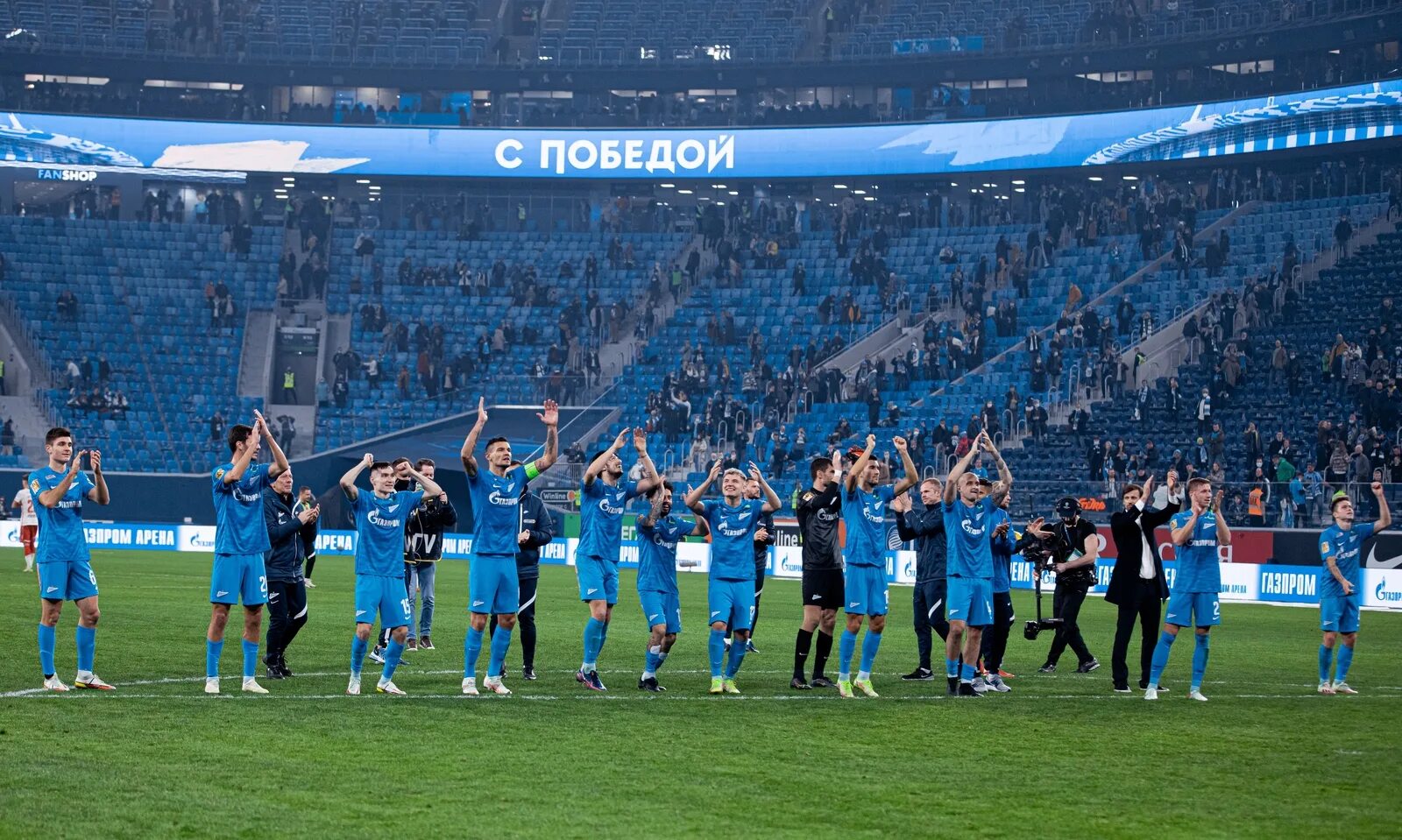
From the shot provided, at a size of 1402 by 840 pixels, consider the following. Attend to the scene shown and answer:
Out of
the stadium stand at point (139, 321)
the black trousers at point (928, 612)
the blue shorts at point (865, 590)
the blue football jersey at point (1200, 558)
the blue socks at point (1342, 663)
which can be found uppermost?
the stadium stand at point (139, 321)

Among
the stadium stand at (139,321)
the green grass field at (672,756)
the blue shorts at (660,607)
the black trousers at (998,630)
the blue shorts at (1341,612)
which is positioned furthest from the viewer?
the stadium stand at (139,321)

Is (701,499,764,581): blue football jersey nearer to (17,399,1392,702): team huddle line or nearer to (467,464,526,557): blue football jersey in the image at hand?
(17,399,1392,702): team huddle line

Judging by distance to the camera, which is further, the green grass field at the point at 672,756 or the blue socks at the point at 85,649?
the blue socks at the point at 85,649

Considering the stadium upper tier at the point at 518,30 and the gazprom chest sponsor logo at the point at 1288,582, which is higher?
the stadium upper tier at the point at 518,30

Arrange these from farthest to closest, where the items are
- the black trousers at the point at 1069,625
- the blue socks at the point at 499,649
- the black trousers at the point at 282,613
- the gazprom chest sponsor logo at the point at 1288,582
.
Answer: the gazprom chest sponsor logo at the point at 1288,582 → the black trousers at the point at 1069,625 → the black trousers at the point at 282,613 → the blue socks at the point at 499,649

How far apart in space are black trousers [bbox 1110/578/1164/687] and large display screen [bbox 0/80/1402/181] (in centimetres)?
3831

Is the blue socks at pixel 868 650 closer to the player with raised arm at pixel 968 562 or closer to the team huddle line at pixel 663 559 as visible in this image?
the team huddle line at pixel 663 559

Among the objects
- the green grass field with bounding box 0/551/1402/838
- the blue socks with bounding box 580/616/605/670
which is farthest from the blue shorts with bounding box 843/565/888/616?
the blue socks with bounding box 580/616/605/670

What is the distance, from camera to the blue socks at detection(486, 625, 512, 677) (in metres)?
15.8

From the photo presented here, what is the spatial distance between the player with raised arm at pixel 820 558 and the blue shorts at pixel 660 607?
1.36 m

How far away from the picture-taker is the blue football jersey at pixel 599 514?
16.6 m

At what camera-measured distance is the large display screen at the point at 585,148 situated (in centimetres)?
5528

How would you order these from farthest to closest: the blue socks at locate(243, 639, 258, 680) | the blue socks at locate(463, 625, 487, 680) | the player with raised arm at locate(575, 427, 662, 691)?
the player with raised arm at locate(575, 427, 662, 691) → the blue socks at locate(463, 625, 487, 680) → the blue socks at locate(243, 639, 258, 680)

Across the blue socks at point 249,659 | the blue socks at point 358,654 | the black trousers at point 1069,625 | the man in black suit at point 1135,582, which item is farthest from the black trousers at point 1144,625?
the blue socks at point 249,659
